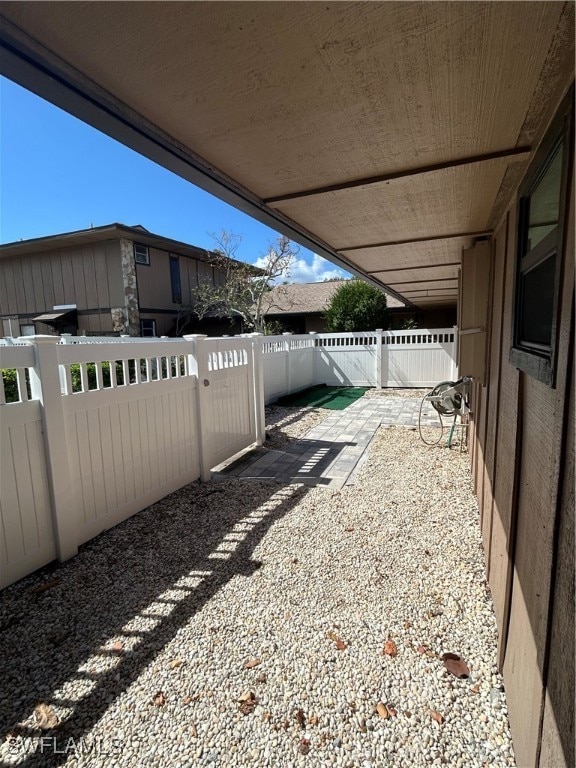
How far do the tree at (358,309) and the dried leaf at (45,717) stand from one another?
1315cm

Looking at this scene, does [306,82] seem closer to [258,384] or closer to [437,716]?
[437,716]

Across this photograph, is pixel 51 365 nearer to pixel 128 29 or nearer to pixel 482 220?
pixel 128 29

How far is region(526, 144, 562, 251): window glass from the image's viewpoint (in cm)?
136

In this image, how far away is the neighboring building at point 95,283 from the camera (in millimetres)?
14641

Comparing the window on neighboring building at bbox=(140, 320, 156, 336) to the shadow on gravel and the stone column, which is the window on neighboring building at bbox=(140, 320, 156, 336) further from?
the shadow on gravel

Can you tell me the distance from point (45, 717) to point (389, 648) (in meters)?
1.58

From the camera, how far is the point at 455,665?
1807 millimetres

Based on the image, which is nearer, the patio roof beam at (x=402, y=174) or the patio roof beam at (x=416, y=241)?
the patio roof beam at (x=402, y=174)

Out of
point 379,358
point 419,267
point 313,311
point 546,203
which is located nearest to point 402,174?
point 546,203

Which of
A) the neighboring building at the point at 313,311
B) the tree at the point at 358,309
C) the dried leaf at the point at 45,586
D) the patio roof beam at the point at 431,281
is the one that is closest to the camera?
the dried leaf at the point at 45,586

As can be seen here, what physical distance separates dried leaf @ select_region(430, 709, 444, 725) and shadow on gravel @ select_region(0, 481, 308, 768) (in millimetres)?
1317

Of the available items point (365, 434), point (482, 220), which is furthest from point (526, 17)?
point (365, 434)

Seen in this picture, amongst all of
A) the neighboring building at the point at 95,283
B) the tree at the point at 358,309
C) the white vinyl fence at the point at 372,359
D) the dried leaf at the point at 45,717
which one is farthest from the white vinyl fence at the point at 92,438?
the neighboring building at the point at 95,283

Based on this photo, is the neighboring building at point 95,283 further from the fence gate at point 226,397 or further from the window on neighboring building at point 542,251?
the window on neighboring building at point 542,251
